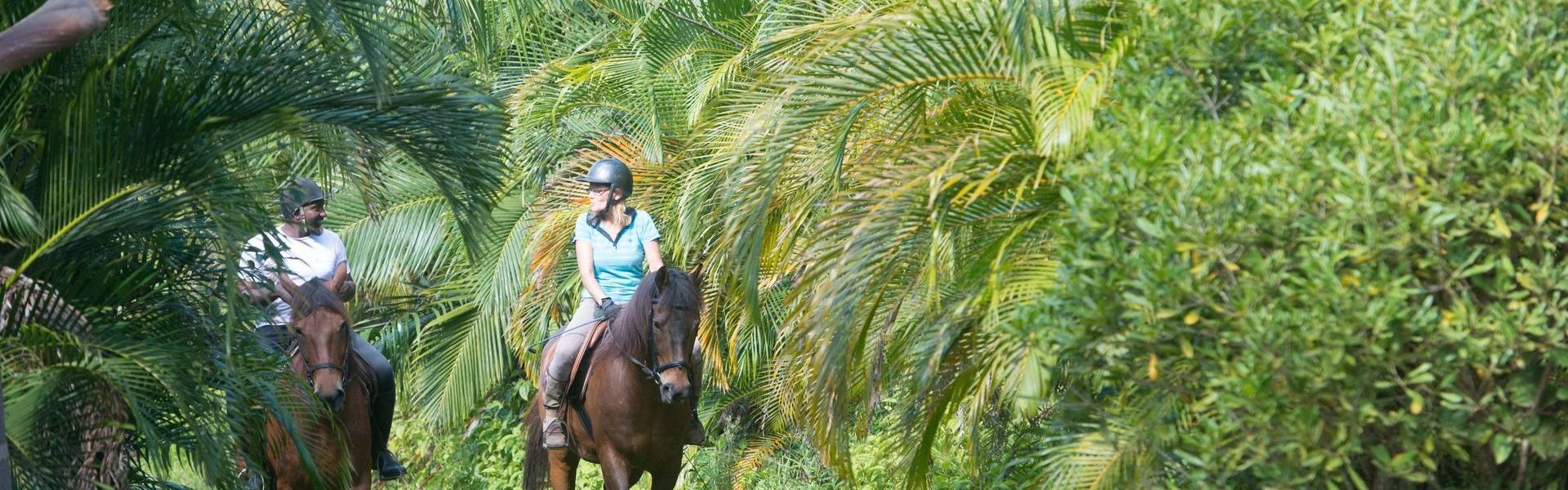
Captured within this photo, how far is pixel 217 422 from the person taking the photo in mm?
6566

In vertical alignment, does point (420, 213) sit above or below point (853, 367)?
below

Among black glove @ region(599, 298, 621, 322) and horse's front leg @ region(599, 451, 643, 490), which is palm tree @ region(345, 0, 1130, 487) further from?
horse's front leg @ region(599, 451, 643, 490)

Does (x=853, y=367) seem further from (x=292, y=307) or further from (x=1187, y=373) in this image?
(x=292, y=307)

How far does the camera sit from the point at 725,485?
41.2 ft

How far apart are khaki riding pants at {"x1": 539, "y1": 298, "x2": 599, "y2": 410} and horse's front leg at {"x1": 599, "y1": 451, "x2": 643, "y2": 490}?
489 mm

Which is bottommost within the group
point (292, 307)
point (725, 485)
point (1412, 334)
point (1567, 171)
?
point (725, 485)

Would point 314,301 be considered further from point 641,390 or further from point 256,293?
point 641,390

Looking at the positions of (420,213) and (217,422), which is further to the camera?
(420,213)

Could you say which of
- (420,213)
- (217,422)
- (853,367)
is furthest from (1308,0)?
(420,213)

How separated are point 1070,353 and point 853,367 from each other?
1681mm

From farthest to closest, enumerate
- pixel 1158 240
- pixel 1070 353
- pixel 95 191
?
pixel 95 191 < pixel 1070 353 < pixel 1158 240

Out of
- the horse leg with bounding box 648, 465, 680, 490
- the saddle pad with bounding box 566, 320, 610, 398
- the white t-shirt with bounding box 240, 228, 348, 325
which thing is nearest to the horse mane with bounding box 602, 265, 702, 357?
the saddle pad with bounding box 566, 320, 610, 398

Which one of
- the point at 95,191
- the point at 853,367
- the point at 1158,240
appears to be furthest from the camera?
the point at 853,367

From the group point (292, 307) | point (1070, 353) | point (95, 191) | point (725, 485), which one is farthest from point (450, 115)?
point (725, 485)
